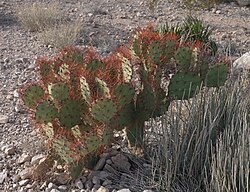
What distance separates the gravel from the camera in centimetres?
439

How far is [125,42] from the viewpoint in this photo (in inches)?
321

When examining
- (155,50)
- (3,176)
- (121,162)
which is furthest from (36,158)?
(155,50)

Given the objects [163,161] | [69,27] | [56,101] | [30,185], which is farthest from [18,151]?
[69,27]

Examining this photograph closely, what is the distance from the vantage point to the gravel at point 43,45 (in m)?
4.39

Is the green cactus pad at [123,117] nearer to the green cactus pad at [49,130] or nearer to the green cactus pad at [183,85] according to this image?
the green cactus pad at [183,85]

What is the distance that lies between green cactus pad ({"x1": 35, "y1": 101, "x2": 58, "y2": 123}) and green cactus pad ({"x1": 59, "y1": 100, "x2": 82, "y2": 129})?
6 cm

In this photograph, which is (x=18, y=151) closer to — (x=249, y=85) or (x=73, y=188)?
(x=73, y=188)

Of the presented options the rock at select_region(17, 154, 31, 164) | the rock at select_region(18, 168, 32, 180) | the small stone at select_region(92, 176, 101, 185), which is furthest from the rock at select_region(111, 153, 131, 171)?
the rock at select_region(17, 154, 31, 164)

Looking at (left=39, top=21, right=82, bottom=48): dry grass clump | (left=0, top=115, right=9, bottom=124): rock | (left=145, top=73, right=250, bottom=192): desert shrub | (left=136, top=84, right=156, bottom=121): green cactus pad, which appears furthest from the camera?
(left=39, top=21, right=82, bottom=48): dry grass clump

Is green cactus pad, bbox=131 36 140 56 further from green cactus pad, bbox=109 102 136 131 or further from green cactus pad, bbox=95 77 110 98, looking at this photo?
green cactus pad, bbox=95 77 110 98

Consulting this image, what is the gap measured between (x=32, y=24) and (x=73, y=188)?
5044 millimetres

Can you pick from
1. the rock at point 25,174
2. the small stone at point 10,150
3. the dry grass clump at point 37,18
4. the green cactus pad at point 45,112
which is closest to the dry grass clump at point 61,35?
the dry grass clump at point 37,18

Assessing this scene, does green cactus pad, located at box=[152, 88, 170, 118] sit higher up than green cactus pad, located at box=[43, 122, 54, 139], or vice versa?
green cactus pad, located at box=[152, 88, 170, 118]

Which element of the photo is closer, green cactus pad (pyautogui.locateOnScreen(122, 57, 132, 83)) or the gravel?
green cactus pad (pyautogui.locateOnScreen(122, 57, 132, 83))
